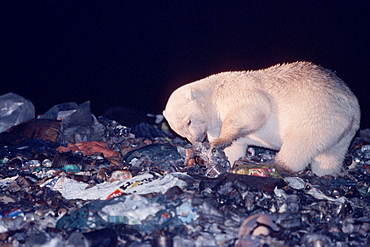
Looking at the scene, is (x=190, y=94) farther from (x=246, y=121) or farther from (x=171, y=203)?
(x=171, y=203)

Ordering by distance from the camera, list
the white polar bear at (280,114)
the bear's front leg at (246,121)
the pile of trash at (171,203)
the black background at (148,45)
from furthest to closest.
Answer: the black background at (148,45) < the bear's front leg at (246,121) < the white polar bear at (280,114) < the pile of trash at (171,203)

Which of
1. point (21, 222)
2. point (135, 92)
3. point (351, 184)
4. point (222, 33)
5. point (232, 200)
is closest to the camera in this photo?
point (21, 222)

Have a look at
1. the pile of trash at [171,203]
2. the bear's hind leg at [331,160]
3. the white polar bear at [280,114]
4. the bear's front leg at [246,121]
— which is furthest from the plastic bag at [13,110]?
the bear's hind leg at [331,160]

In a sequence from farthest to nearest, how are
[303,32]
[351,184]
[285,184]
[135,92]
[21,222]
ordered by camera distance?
[135,92]
[303,32]
[351,184]
[285,184]
[21,222]

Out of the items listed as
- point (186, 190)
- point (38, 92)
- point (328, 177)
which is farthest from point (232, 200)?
point (38, 92)

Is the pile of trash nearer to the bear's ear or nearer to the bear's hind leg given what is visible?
the bear's hind leg

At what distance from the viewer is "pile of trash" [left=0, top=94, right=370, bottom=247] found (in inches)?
85.2

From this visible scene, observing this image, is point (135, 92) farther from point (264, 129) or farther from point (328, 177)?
point (328, 177)

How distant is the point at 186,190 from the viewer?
9.57ft

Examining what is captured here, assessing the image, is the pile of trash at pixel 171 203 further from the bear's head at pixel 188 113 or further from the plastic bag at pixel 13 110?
the plastic bag at pixel 13 110

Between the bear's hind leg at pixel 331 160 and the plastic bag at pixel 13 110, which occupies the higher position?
the bear's hind leg at pixel 331 160

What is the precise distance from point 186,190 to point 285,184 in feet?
2.83

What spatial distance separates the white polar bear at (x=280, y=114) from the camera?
313 centimetres

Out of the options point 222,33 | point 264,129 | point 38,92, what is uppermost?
point 222,33
